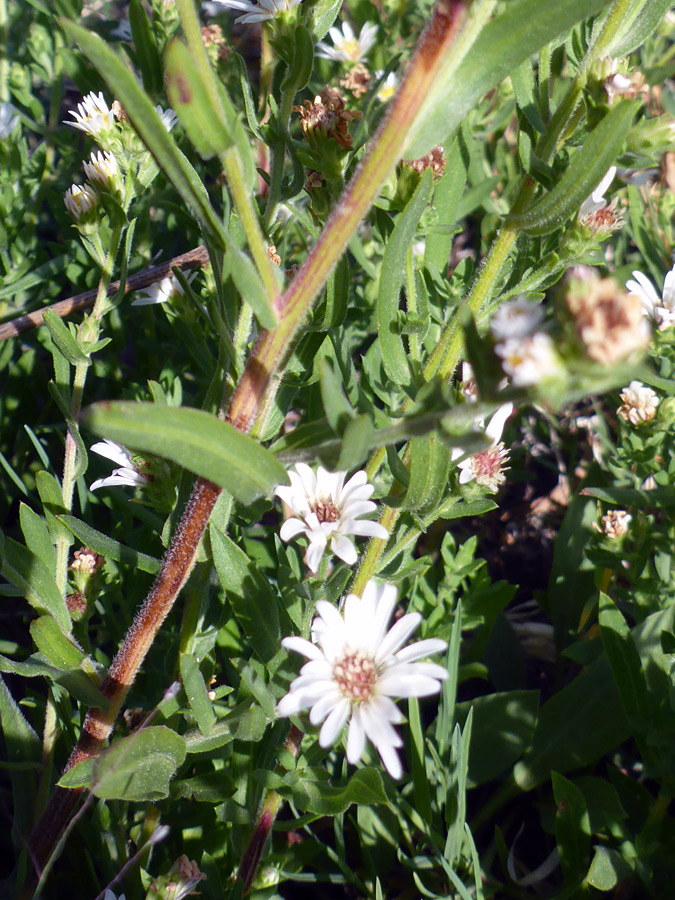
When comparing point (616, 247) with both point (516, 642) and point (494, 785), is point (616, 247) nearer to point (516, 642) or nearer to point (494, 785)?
point (516, 642)

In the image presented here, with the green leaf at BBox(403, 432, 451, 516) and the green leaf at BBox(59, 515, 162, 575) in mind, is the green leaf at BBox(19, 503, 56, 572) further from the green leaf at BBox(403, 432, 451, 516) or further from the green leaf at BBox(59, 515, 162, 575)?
the green leaf at BBox(403, 432, 451, 516)

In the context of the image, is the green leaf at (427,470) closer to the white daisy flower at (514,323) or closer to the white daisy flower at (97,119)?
the white daisy flower at (514,323)

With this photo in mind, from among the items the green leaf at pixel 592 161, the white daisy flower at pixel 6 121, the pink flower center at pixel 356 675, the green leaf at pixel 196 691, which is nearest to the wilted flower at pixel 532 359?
the green leaf at pixel 592 161

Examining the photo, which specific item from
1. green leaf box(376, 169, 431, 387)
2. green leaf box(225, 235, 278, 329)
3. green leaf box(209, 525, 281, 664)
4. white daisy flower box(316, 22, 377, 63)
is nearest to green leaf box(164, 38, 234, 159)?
green leaf box(225, 235, 278, 329)

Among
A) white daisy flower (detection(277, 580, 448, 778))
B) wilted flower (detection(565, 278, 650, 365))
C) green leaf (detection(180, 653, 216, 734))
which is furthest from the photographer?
green leaf (detection(180, 653, 216, 734))

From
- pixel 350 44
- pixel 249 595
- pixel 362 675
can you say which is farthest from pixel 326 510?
pixel 350 44
